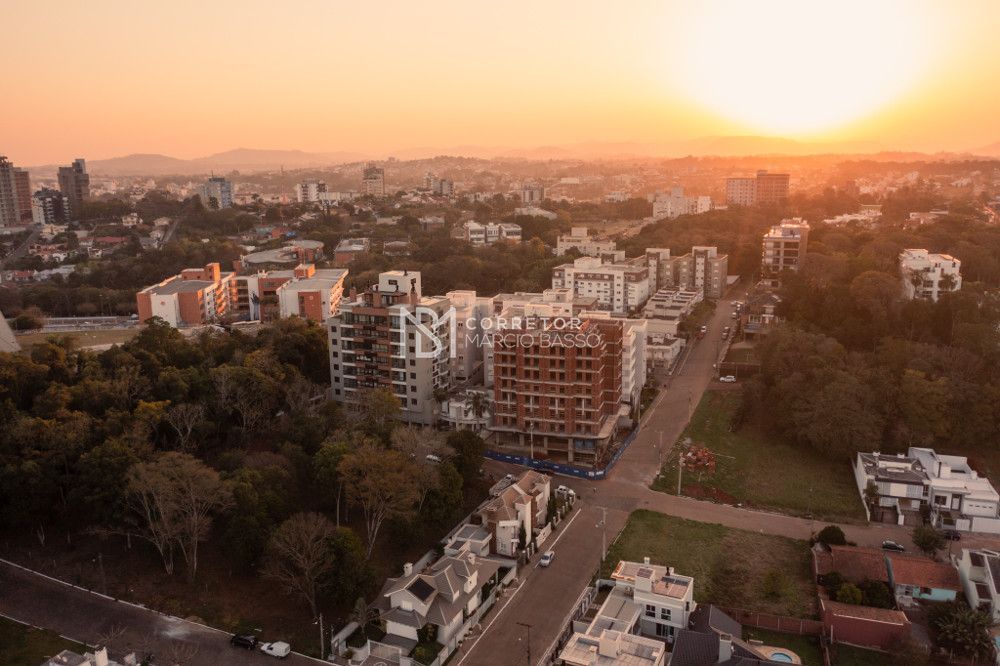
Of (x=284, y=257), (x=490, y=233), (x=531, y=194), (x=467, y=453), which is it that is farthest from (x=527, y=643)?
(x=531, y=194)

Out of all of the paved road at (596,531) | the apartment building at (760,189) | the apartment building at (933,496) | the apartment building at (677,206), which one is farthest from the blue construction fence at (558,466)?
the apartment building at (760,189)

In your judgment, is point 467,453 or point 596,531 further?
point 467,453

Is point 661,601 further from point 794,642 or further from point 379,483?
point 379,483

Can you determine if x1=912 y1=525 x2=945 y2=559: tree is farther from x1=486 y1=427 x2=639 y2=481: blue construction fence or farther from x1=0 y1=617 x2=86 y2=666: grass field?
x1=0 y1=617 x2=86 y2=666: grass field

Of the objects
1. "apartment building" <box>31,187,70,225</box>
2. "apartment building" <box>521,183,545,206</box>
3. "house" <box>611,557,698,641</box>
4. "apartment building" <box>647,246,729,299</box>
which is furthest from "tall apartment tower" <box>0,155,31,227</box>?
"house" <box>611,557,698,641</box>

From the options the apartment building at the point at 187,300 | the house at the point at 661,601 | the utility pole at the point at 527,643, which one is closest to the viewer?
the utility pole at the point at 527,643

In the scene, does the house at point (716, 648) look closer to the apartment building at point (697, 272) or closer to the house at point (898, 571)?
the house at point (898, 571)

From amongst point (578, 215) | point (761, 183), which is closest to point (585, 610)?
point (578, 215)
